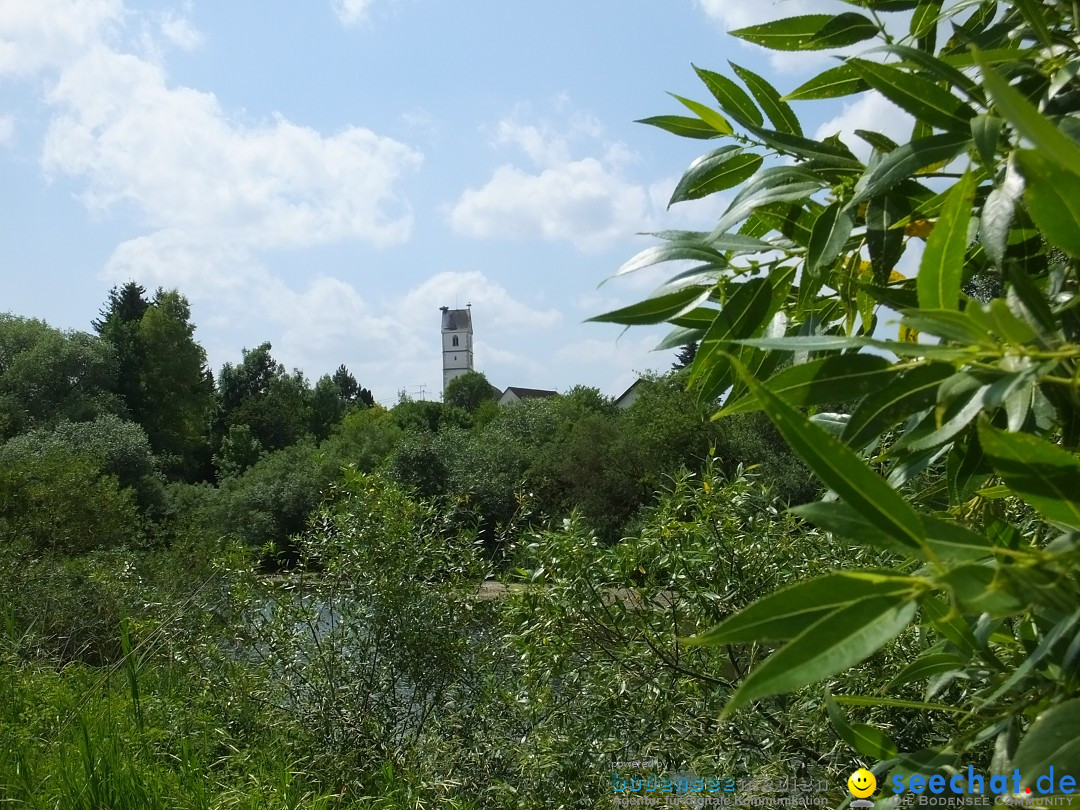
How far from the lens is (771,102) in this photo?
99cm

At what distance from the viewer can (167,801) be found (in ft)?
11.9

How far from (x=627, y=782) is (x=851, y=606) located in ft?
7.36

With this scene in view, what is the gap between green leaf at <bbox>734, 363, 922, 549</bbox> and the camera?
52cm

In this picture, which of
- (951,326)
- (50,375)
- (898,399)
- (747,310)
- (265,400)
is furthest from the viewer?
(265,400)

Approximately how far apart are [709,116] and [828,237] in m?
0.23

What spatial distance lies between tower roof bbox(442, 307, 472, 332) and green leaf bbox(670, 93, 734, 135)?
9176cm

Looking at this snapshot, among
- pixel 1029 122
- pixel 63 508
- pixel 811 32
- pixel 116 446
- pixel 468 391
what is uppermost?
pixel 468 391

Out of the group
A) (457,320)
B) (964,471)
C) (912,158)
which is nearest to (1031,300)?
(912,158)

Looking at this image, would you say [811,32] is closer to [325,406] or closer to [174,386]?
[174,386]

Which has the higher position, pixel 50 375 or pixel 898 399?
pixel 50 375

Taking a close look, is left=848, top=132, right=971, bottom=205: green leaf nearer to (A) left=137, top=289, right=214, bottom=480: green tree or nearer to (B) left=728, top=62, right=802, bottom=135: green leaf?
(B) left=728, top=62, right=802, bottom=135: green leaf

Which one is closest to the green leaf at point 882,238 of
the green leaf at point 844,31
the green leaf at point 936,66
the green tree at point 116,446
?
the green leaf at point 936,66

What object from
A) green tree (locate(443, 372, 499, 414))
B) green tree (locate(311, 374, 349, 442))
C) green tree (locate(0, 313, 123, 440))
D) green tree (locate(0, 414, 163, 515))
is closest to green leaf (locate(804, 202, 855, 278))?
green tree (locate(0, 414, 163, 515))

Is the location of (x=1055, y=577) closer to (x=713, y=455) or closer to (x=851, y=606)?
(x=851, y=606)
